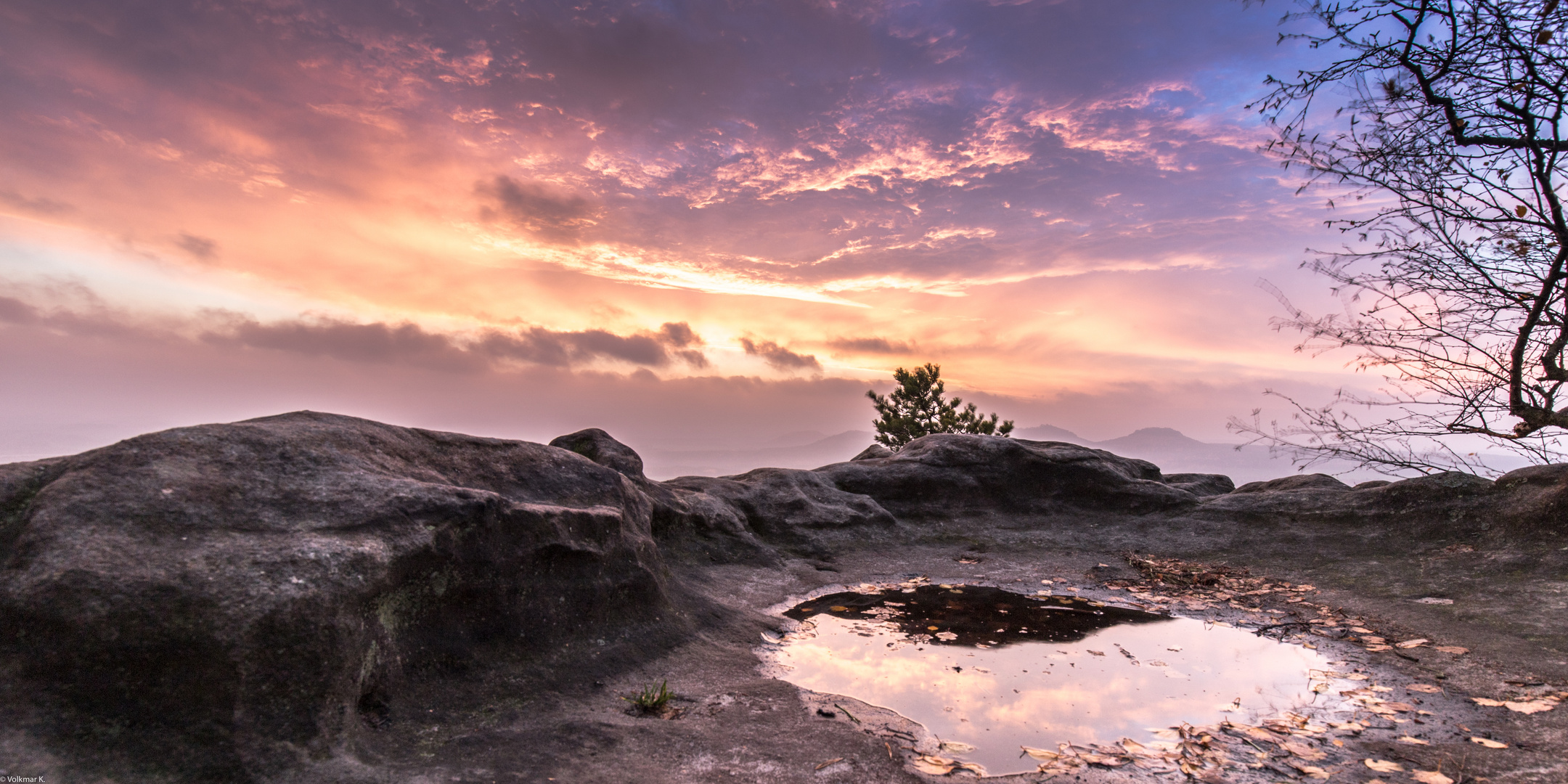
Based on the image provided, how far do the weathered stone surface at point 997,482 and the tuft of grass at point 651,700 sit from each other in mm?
9294

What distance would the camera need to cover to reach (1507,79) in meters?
8.23

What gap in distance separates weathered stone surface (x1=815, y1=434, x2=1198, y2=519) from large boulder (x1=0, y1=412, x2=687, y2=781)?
341 inches

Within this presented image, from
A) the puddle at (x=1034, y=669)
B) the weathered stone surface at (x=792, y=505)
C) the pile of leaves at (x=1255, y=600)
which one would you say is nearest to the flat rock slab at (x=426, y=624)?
the pile of leaves at (x=1255, y=600)

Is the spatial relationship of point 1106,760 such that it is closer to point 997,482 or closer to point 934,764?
point 934,764

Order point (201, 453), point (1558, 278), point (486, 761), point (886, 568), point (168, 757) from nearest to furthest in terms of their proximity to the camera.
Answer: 1. point (168, 757)
2. point (486, 761)
3. point (201, 453)
4. point (1558, 278)
5. point (886, 568)

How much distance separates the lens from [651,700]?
514 centimetres

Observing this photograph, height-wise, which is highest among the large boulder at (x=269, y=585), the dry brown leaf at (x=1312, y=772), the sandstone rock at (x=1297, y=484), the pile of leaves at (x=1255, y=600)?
the sandstone rock at (x=1297, y=484)

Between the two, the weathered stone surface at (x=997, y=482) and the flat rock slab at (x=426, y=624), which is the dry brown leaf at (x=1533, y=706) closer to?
the flat rock slab at (x=426, y=624)

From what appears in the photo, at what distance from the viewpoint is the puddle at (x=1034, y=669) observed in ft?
16.4

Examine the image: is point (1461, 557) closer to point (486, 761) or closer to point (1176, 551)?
point (1176, 551)

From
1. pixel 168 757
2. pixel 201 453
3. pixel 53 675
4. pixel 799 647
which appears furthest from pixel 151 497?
pixel 799 647

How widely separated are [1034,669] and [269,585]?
5957 millimetres

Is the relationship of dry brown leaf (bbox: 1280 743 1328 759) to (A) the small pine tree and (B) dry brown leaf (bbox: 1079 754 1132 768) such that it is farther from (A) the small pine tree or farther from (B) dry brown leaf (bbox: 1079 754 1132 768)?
(A) the small pine tree

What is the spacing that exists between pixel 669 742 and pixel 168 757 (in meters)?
2.66
